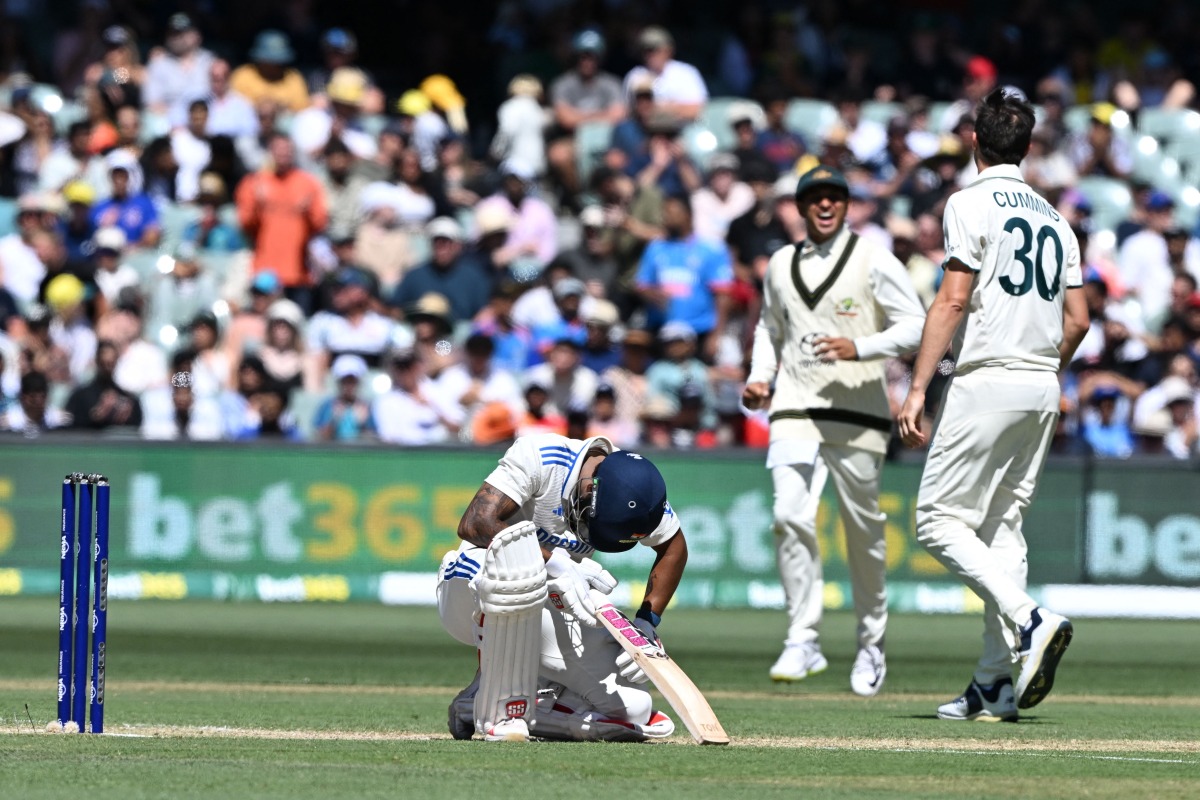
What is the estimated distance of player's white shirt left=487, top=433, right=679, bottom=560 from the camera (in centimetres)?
721

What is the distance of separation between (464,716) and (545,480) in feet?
3.11

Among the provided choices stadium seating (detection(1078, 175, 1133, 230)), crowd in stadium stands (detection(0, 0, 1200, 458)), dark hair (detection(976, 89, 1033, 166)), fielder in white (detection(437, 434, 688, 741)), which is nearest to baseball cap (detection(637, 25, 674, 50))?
crowd in stadium stands (detection(0, 0, 1200, 458))

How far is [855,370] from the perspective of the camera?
10.6 m

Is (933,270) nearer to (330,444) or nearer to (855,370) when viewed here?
(330,444)

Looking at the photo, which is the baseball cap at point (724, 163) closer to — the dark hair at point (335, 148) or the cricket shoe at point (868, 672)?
the dark hair at point (335, 148)

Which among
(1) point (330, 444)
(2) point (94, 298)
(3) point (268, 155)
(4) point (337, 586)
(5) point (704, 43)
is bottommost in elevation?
(4) point (337, 586)

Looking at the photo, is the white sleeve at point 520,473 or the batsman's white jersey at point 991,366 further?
the batsman's white jersey at point 991,366

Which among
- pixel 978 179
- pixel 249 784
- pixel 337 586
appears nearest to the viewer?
pixel 249 784

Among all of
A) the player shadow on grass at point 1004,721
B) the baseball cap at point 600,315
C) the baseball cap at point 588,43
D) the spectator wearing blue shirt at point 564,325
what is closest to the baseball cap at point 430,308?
the spectator wearing blue shirt at point 564,325

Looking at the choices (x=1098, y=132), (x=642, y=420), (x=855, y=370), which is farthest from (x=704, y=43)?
(x=855, y=370)

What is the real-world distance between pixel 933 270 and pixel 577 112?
4.62m

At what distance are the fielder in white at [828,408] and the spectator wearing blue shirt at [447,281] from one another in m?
8.17

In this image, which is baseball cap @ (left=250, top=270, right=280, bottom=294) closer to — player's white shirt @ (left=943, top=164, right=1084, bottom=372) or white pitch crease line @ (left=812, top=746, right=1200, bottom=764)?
player's white shirt @ (left=943, top=164, right=1084, bottom=372)

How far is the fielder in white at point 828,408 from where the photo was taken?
415 inches
